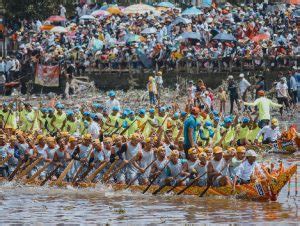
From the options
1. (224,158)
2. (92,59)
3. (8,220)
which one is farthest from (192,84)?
(8,220)

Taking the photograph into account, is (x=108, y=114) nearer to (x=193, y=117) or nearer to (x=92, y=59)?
(x=193, y=117)

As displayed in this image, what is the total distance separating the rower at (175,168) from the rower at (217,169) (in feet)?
2.42

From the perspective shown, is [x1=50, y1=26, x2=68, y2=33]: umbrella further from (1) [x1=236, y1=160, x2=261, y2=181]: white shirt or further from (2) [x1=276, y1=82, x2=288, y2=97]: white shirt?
(1) [x1=236, y1=160, x2=261, y2=181]: white shirt

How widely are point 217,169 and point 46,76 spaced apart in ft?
75.6

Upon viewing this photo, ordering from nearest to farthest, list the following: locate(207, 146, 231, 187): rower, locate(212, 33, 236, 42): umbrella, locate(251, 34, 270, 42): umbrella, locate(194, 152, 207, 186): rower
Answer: locate(207, 146, 231, 187): rower < locate(194, 152, 207, 186): rower < locate(251, 34, 270, 42): umbrella < locate(212, 33, 236, 42): umbrella

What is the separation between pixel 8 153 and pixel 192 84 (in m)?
13.2

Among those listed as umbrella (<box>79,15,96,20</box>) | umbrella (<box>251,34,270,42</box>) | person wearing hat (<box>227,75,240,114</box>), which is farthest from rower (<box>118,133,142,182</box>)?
umbrella (<box>79,15,96,20</box>)

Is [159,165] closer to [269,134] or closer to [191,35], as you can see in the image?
[269,134]

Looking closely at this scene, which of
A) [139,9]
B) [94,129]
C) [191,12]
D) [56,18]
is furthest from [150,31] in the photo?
[94,129]

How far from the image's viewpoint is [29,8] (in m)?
47.2

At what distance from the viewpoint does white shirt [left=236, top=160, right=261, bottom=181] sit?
22172mm

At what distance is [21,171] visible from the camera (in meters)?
25.8

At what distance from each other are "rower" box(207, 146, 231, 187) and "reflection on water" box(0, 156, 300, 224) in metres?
0.32

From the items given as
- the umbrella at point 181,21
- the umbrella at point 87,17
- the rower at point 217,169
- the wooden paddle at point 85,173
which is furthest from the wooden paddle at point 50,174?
the umbrella at point 87,17
